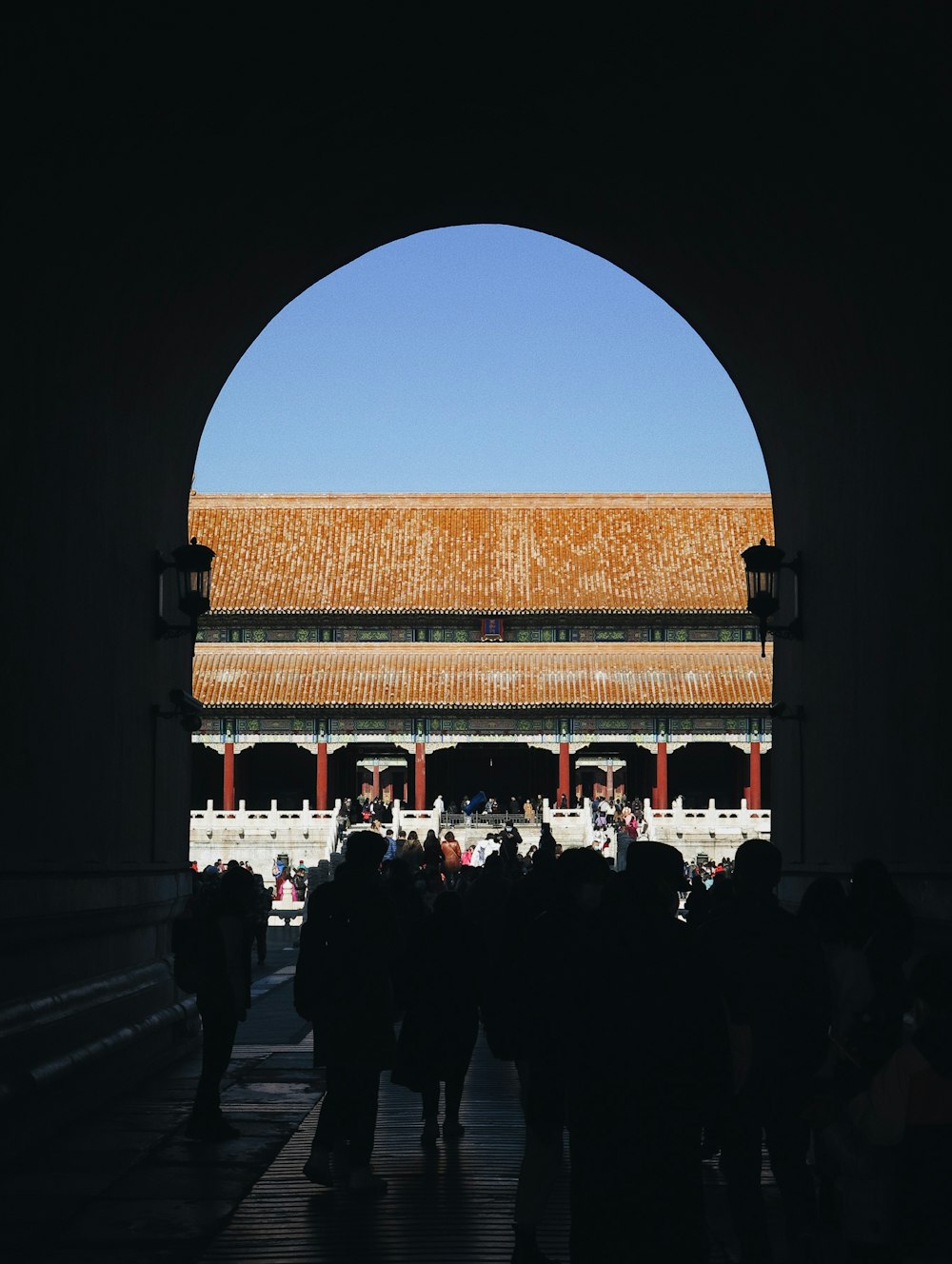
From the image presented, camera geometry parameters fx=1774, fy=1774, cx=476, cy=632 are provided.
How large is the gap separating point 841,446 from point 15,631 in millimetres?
4938

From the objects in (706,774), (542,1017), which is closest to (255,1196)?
(542,1017)

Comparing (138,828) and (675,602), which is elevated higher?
(675,602)

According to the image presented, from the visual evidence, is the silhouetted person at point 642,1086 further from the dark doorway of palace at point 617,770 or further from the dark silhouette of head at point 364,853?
the dark doorway of palace at point 617,770

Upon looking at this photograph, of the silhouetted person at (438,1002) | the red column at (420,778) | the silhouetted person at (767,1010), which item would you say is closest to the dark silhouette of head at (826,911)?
the silhouetted person at (767,1010)

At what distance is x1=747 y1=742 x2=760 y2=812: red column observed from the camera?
1788 inches

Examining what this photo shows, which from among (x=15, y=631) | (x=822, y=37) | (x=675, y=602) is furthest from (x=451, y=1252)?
(x=675, y=602)

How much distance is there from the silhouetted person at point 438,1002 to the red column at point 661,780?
36930 millimetres

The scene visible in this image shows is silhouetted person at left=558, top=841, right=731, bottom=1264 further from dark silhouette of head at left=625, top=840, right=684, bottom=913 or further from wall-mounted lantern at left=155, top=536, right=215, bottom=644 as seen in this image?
wall-mounted lantern at left=155, top=536, right=215, bottom=644

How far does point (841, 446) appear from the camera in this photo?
1046 cm

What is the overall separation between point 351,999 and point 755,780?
39.3 meters

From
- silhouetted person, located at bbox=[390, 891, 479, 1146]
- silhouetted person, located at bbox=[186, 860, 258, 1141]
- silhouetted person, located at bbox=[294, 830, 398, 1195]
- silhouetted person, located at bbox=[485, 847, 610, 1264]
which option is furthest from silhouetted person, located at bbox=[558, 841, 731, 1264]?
silhouetted person, located at bbox=[186, 860, 258, 1141]

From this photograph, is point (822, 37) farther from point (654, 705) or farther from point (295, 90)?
point (654, 705)

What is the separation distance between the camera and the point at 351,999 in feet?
25.9

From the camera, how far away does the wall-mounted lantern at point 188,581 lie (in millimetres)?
11625
